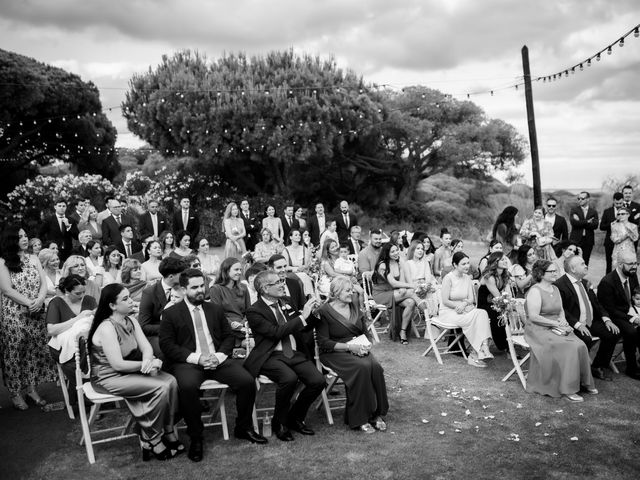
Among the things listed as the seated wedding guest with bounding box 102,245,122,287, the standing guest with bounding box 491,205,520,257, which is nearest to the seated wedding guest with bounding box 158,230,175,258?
the seated wedding guest with bounding box 102,245,122,287

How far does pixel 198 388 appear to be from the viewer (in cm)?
481

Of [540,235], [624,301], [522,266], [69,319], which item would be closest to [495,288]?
[522,266]

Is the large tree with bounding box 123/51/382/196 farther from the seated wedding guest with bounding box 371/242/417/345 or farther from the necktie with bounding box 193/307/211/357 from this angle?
the necktie with bounding box 193/307/211/357

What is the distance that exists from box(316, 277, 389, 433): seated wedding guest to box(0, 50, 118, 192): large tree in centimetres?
1835

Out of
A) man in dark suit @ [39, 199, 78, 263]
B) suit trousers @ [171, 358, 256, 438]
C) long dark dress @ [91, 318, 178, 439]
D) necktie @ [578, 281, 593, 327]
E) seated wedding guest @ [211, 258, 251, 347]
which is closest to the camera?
long dark dress @ [91, 318, 178, 439]

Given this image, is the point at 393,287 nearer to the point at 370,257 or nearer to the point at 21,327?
the point at 370,257

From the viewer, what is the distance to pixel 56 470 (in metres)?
4.55

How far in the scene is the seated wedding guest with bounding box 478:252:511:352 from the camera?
736cm

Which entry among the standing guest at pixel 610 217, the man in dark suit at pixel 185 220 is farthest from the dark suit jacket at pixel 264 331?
the standing guest at pixel 610 217

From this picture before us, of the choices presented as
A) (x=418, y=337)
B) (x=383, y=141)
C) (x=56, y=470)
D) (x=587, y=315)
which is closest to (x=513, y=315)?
(x=587, y=315)

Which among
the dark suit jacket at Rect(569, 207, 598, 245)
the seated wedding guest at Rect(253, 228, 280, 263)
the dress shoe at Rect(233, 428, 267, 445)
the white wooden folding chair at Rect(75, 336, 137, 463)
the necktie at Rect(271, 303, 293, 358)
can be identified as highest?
the dark suit jacket at Rect(569, 207, 598, 245)

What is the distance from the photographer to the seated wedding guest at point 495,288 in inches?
290

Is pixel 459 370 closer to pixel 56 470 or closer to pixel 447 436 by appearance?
pixel 447 436

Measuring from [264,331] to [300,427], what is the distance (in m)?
0.91
